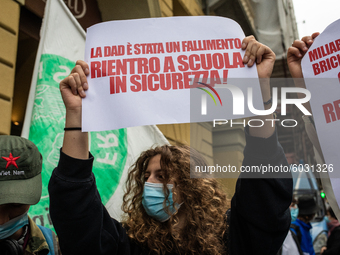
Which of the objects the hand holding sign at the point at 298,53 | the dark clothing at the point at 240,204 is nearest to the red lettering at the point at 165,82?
the dark clothing at the point at 240,204

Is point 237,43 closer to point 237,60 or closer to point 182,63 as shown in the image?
point 237,60

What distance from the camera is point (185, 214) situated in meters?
1.73

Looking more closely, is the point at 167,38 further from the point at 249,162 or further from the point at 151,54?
the point at 249,162

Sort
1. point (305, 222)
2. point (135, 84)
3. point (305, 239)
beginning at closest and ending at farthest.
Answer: point (135, 84), point (305, 239), point (305, 222)

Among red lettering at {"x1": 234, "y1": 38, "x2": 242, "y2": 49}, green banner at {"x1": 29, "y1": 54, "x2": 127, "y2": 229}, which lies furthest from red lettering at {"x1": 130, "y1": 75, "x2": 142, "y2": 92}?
green banner at {"x1": 29, "y1": 54, "x2": 127, "y2": 229}

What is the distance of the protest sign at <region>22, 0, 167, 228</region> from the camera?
6.72 feet

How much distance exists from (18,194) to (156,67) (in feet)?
2.71

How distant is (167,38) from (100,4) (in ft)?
13.6

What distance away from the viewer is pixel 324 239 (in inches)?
242

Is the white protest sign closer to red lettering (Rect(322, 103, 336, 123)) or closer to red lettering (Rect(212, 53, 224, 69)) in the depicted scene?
red lettering (Rect(212, 53, 224, 69))

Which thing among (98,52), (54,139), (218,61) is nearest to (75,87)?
(98,52)

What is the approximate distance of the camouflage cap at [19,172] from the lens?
1.42 metres

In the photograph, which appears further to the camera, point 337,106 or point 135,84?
point 135,84

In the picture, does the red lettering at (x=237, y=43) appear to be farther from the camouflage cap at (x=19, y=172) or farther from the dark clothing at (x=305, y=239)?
the dark clothing at (x=305, y=239)
